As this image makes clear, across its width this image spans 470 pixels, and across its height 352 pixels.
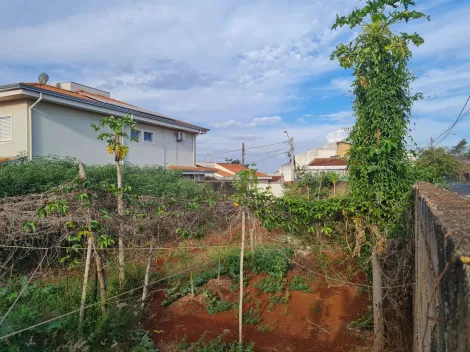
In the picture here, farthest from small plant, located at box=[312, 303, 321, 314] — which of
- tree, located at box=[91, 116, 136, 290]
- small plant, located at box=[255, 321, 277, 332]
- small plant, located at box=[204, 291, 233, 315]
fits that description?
tree, located at box=[91, 116, 136, 290]

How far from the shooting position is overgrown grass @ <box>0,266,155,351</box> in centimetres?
396

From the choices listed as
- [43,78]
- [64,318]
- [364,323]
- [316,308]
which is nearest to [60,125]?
[43,78]

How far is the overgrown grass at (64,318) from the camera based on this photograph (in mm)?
3963

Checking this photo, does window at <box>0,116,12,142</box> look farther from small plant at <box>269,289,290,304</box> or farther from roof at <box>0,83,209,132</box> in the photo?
small plant at <box>269,289,290,304</box>

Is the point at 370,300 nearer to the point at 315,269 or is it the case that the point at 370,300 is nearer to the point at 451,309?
the point at 315,269

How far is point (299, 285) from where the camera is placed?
6.61 meters

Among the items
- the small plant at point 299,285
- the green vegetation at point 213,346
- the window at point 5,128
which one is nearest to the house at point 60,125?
the window at point 5,128

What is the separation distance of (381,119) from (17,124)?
9985 mm

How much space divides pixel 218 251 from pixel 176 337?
108 inches

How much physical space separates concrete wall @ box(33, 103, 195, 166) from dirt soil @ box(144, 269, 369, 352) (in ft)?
22.4

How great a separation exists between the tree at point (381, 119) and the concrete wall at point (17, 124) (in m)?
9.12

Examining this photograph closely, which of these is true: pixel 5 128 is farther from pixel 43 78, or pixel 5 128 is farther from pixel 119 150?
pixel 119 150

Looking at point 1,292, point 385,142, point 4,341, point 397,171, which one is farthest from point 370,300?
point 1,292

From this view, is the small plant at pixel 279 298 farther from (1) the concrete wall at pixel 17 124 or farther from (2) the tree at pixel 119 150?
(1) the concrete wall at pixel 17 124
